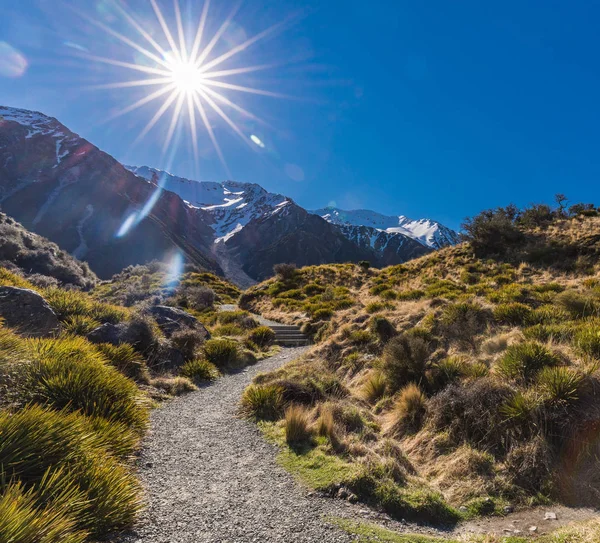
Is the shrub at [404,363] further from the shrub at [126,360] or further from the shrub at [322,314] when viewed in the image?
the shrub at [322,314]

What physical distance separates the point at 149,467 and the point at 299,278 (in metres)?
26.5

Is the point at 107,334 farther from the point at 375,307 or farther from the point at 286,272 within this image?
the point at 286,272

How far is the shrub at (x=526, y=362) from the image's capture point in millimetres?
6293

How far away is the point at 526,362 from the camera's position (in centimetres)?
644

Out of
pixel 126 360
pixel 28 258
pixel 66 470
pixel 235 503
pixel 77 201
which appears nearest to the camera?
pixel 66 470

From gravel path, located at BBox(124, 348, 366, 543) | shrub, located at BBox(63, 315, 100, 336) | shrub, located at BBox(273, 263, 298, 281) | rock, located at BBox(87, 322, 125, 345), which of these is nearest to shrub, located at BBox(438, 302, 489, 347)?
gravel path, located at BBox(124, 348, 366, 543)

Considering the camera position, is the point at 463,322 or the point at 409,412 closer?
the point at 409,412

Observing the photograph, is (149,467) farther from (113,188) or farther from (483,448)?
(113,188)

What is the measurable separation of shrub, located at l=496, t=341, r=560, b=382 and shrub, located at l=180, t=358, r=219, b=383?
8.27 m

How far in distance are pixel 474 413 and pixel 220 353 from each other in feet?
28.8

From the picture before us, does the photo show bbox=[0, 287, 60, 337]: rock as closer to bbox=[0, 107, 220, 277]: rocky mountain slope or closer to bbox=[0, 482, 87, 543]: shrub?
bbox=[0, 482, 87, 543]: shrub

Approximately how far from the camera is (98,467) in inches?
137

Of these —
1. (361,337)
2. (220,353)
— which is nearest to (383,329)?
(361,337)

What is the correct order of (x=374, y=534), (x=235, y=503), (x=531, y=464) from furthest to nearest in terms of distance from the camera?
(x=531, y=464) < (x=235, y=503) < (x=374, y=534)
